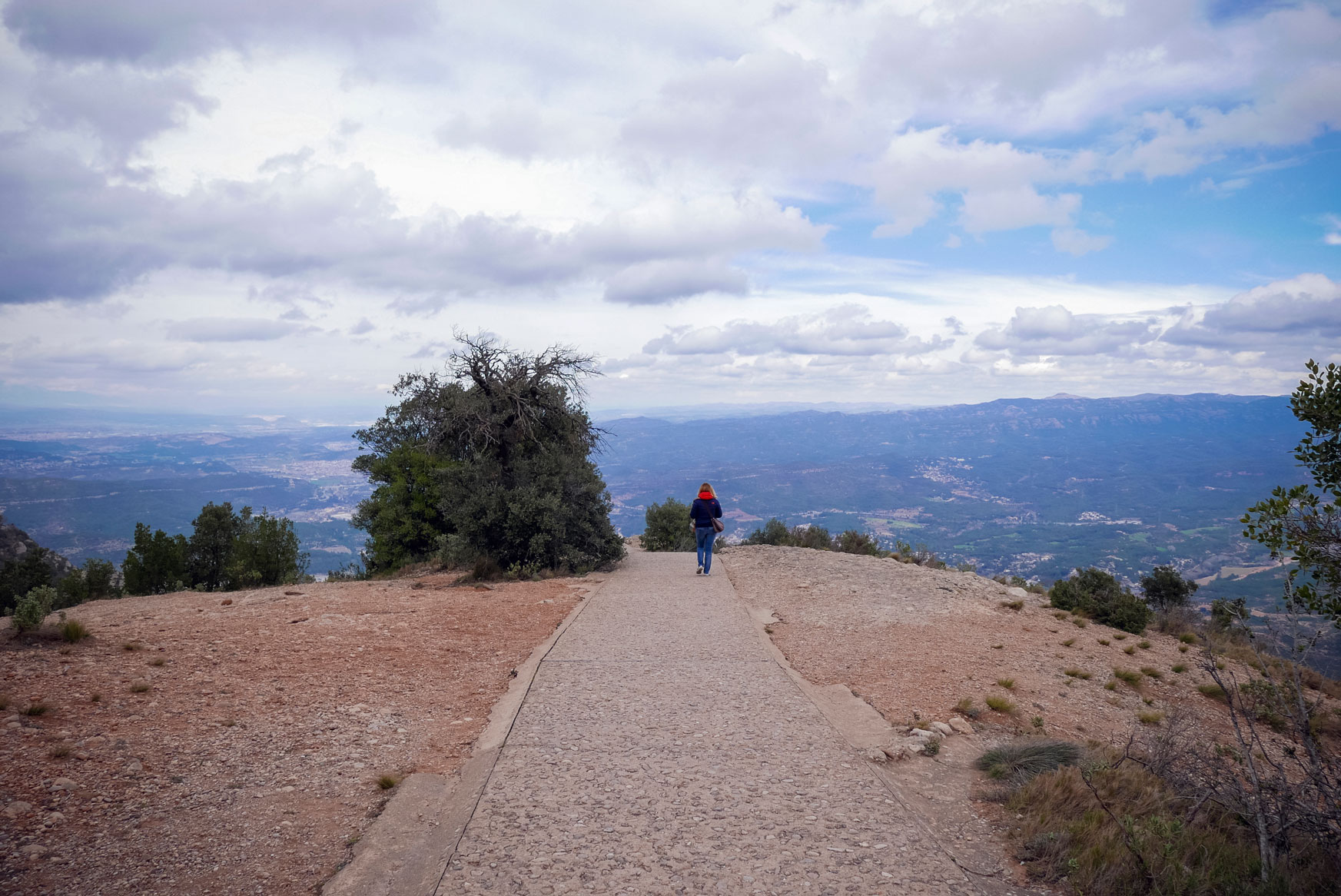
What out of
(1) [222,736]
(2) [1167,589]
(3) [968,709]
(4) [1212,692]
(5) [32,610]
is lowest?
(2) [1167,589]

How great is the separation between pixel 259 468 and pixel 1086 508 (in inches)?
7276

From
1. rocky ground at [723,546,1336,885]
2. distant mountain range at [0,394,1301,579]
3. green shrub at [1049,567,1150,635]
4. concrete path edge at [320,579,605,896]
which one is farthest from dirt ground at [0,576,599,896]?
distant mountain range at [0,394,1301,579]

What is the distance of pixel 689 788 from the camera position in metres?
5.07

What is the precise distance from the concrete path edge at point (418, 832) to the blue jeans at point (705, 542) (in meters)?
10.1

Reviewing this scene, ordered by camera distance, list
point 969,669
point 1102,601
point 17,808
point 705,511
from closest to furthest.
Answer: point 17,808, point 969,669, point 1102,601, point 705,511

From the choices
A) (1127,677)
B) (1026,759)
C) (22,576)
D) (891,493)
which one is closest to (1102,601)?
(1127,677)

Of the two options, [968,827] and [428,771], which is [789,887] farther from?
[428,771]

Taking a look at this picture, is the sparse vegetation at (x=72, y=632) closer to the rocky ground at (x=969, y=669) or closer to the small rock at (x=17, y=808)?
the small rock at (x=17, y=808)

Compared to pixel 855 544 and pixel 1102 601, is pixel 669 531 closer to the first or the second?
pixel 855 544

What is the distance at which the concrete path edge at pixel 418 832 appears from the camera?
12.8ft

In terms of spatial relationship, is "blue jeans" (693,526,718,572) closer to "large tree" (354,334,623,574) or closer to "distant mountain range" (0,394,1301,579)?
"large tree" (354,334,623,574)

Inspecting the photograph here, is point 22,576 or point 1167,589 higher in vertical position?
point 22,576

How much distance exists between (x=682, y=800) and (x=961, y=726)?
3663 mm

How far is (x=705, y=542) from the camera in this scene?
16.2m
